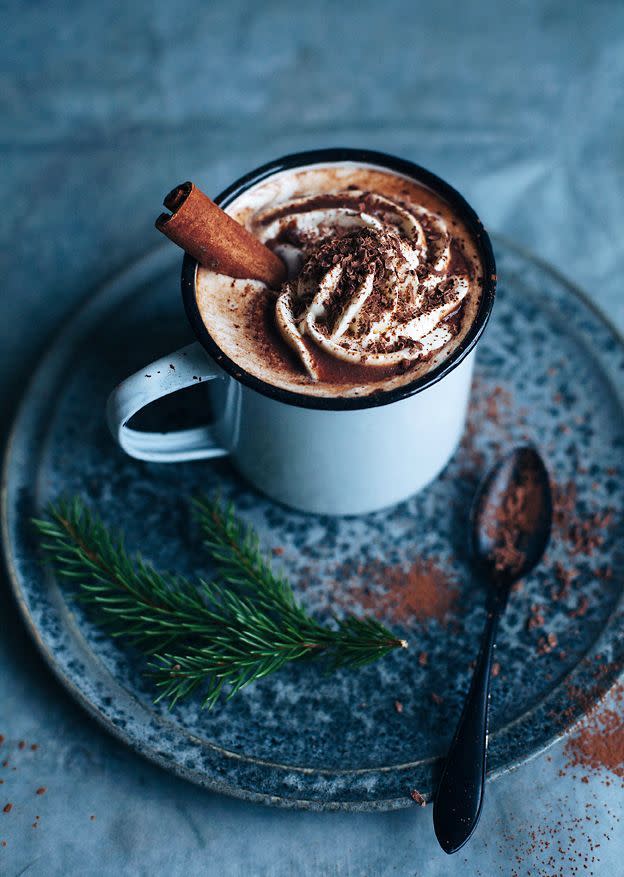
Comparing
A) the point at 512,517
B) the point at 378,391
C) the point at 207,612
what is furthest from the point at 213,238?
the point at 512,517

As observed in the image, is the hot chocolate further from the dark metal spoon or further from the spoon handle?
the spoon handle

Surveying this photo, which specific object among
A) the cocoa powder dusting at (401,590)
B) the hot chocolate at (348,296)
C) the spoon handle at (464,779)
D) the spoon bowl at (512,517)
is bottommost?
the spoon handle at (464,779)

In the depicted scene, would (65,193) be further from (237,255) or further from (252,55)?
(237,255)

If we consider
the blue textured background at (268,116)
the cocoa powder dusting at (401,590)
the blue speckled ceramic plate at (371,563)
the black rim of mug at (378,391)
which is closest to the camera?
the black rim of mug at (378,391)

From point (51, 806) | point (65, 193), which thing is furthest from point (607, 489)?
point (65, 193)

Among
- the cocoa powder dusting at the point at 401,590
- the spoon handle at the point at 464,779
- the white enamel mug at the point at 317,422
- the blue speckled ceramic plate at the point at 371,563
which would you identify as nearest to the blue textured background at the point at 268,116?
the blue speckled ceramic plate at the point at 371,563

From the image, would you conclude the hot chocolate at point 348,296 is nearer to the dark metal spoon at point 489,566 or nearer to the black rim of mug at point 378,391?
the black rim of mug at point 378,391

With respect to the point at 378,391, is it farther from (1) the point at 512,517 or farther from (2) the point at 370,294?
(1) the point at 512,517
